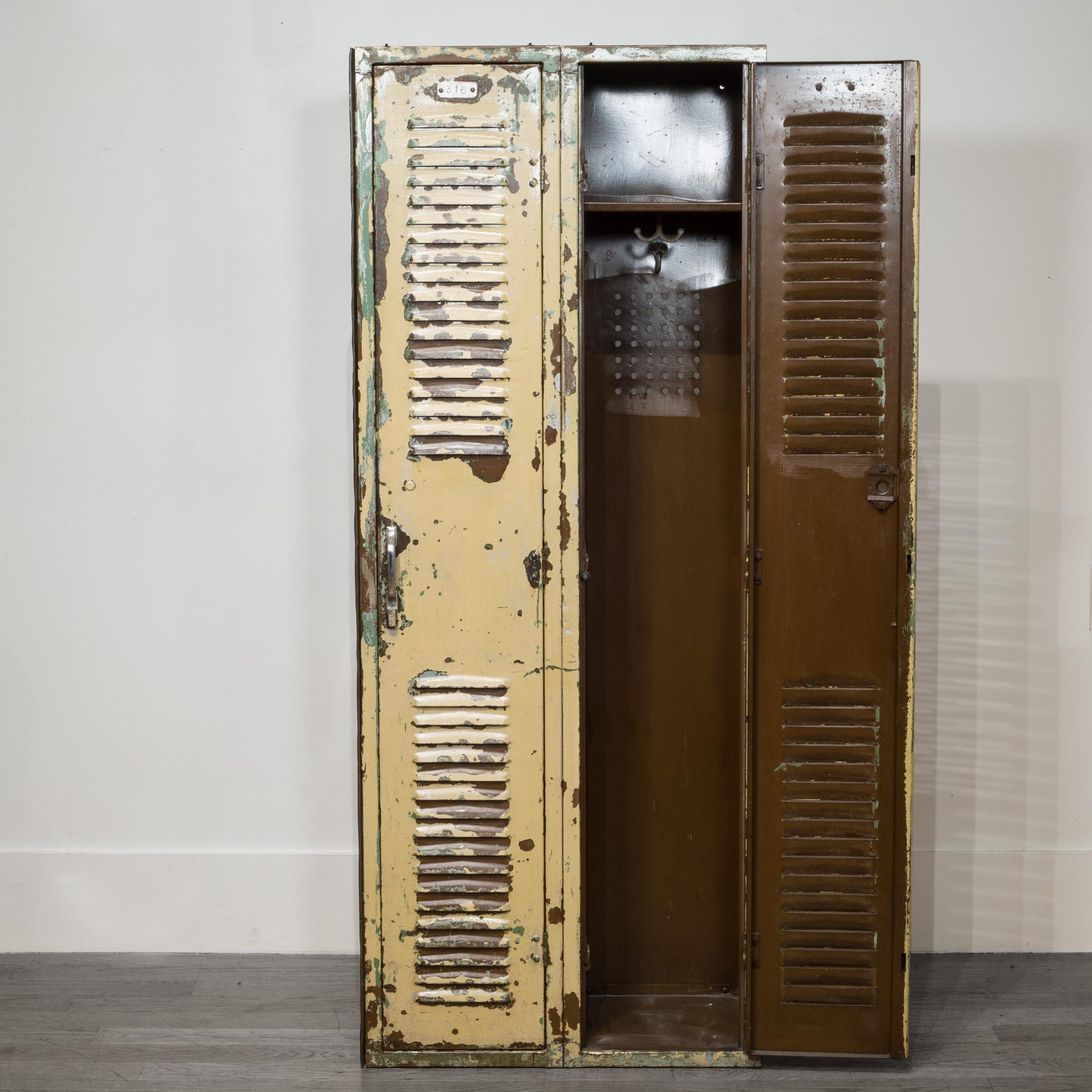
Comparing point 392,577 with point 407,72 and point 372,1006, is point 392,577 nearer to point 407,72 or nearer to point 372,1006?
point 372,1006

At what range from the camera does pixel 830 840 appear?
2.14 m

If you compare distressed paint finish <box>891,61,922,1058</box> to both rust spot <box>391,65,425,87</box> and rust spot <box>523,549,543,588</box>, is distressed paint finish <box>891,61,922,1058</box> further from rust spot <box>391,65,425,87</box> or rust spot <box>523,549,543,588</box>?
rust spot <box>391,65,425,87</box>

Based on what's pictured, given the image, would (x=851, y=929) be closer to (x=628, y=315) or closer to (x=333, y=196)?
(x=628, y=315)

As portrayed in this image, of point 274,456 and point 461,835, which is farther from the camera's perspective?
point 274,456

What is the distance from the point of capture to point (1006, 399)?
265 cm

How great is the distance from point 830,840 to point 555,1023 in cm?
75

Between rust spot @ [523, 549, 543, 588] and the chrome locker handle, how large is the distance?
0.29 metres

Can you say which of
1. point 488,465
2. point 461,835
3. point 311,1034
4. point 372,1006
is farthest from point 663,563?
point 311,1034

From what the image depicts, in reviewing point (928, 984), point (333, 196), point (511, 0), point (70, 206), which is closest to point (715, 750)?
point (928, 984)

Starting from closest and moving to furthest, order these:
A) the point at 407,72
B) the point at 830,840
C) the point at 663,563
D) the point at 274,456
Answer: the point at 407,72
the point at 830,840
the point at 663,563
the point at 274,456

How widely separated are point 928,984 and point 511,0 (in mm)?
2889

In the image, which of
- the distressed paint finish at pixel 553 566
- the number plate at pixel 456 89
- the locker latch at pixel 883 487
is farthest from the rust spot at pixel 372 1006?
the number plate at pixel 456 89

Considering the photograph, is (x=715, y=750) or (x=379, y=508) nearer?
(x=379, y=508)

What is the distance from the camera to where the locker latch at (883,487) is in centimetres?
208
